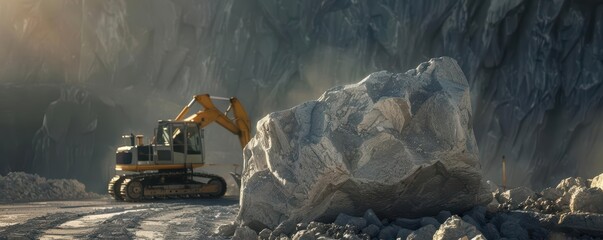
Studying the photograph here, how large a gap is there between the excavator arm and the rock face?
434 inches

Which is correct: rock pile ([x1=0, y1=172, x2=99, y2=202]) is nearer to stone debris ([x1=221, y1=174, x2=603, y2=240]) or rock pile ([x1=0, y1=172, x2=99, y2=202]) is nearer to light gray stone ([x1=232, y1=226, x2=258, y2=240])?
light gray stone ([x1=232, y1=226, x2=258, y2=240])

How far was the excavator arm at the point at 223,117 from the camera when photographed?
20.2 metres

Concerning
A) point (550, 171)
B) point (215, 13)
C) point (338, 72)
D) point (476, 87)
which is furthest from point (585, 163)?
point (215, 13)

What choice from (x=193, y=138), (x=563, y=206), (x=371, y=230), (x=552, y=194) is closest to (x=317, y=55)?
(x=193, y=138)

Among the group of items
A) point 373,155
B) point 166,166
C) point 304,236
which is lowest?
point 304,236

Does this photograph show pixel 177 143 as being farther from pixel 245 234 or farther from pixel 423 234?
pixel 423 234

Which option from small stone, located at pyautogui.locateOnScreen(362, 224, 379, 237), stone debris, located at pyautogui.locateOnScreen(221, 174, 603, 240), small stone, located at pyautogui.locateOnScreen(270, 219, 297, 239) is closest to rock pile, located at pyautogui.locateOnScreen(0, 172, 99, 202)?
small stone, located at pyautogui.locateOnScreen(270, 219, 297, 239)

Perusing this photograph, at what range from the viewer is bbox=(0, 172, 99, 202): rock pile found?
71.4 feet

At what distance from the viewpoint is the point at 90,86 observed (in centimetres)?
3120

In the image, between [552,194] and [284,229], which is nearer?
[284,229]

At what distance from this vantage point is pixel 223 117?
20672 mm

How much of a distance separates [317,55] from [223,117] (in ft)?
19.0

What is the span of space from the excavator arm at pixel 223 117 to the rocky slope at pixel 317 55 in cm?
487

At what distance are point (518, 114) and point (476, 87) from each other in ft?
→ 5.14
